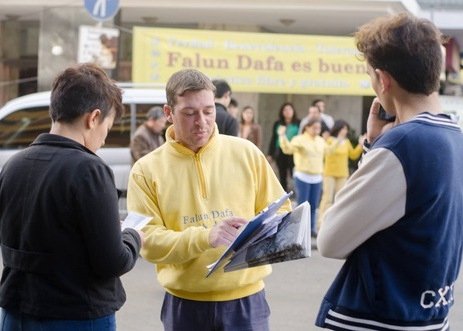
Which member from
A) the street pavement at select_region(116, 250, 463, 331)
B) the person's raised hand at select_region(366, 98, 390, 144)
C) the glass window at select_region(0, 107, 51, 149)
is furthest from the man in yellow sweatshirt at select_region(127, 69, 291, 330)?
the glass window at select_region(0, 107, 51, 149)

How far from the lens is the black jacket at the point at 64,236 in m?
3.38

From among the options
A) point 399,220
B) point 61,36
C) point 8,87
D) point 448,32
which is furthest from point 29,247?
point 448,32

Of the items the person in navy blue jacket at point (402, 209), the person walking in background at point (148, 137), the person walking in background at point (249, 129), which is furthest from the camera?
the person walking in background at point (249, 129)

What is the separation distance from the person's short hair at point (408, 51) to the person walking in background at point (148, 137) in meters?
8.63

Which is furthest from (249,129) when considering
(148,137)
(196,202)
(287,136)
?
(196,202)

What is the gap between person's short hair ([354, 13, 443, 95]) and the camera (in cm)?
290

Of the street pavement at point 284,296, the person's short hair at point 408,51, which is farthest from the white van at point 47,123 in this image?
the person's short hair at point 408,51

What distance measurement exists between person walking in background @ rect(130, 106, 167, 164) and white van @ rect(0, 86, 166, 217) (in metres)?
1.44

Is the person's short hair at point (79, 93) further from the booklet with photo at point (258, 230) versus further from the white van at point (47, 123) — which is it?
the white van at point (47, 123)

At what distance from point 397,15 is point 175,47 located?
1239 cm

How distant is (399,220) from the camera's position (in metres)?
2.90

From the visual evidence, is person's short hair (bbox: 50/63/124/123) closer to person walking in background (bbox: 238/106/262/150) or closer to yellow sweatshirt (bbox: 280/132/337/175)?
yellow sweatshirt (bbox: 280/132/337/175)

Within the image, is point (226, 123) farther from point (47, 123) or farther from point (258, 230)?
point (258, 230)

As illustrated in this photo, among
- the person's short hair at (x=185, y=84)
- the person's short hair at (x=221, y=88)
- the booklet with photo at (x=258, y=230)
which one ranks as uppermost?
the person's short hair at (x=185, y=84)
